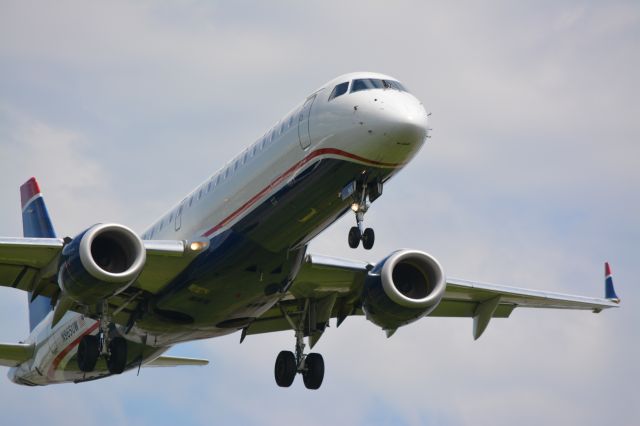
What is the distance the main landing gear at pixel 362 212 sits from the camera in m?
32.2

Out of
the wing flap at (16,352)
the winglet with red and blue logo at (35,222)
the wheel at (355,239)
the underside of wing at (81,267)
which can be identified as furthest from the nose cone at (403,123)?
the winglet with red and blue logo at (35,222)

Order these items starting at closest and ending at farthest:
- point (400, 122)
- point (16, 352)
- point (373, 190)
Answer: point (400, 122) < point (373, 190) < point (16, 352)

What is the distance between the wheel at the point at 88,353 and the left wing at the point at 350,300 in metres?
4.65

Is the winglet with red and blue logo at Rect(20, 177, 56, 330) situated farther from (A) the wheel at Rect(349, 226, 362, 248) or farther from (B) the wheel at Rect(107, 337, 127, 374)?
(A) the wheel at Rect(349, 226, 362, 248)

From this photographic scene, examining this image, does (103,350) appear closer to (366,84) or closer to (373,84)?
(366,84)

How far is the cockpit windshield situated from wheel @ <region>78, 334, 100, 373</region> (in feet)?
33.9

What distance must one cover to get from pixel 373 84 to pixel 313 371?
34.7 ft

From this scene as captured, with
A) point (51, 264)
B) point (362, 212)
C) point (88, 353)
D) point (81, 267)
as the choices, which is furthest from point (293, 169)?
point (88, 353)

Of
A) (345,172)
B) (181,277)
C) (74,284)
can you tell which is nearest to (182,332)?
(181,277)

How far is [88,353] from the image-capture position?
36.3 metres

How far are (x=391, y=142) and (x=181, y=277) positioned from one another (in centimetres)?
741

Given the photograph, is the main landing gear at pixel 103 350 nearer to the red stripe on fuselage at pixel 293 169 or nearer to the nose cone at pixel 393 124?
the red stripe on fuselage at pixel 293 169

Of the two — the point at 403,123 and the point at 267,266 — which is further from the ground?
the point at 403,123

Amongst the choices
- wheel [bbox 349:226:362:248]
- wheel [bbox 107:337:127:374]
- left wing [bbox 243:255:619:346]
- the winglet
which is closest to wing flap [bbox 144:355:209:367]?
left wing [bbox 243:255:619:346]
